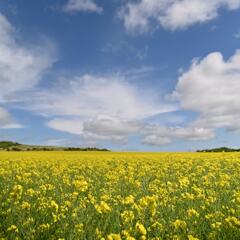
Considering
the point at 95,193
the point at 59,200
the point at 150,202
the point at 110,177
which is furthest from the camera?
the point at 110,177

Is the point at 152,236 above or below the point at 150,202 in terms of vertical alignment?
below

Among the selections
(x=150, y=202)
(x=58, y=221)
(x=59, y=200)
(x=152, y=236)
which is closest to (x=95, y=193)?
(x=59, y=200)

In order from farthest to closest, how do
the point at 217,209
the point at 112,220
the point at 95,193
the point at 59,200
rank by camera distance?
the point at 95,193, the point at 59,200, the point at 217,209, the point at 112,220

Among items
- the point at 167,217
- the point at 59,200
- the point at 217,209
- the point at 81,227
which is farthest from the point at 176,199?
the point at 81,227

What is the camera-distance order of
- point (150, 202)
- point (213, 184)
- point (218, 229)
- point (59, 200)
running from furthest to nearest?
1. point (213, 184)
2. point (59, 200)
3. point (218, 229)
4. point (150, 202)

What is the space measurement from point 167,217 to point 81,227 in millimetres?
2453

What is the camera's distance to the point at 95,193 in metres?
12.8

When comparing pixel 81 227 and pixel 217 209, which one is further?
pixel 217 209

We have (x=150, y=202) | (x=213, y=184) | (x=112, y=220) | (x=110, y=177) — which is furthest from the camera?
(x=110, y=177)

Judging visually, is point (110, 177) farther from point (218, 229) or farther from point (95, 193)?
point (218, 229)

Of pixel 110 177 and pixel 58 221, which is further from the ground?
pixel 110 177

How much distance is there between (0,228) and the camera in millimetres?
9156

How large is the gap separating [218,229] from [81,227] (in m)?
2.55

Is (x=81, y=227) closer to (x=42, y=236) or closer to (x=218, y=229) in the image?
(x=42, y=236)
